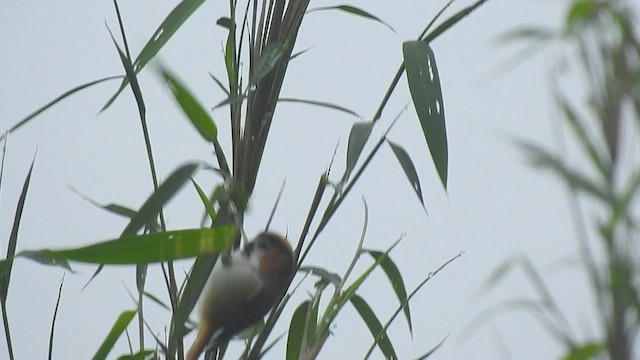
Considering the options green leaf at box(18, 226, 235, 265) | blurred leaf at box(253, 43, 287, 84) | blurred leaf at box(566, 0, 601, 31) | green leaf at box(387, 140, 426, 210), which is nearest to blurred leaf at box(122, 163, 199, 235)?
green leaf at box(18, 226, 235, 265)

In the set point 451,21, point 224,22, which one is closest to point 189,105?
point 224,22

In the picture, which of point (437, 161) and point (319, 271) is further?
point (319, 271)

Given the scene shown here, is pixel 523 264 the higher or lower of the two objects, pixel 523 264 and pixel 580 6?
the lower

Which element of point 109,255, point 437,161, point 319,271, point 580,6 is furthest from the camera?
point 580,6

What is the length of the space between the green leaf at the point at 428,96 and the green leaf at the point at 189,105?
213 millimetres

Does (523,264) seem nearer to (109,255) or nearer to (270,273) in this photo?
(270,273)

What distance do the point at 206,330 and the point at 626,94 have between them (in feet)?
1.70

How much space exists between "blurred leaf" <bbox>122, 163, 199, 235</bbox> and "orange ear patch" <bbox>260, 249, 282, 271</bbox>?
159mm

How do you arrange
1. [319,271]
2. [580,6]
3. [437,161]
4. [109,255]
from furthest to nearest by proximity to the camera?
[580,6]
[319,271]
[437,161]
[109,255]

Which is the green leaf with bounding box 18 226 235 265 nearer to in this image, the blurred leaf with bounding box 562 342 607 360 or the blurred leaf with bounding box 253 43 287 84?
the blurred leaf with bounding box 253 43 287 84

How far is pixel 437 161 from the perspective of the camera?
0.78 meters

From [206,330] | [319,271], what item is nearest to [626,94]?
[319,271]

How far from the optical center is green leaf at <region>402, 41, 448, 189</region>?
0.78 m

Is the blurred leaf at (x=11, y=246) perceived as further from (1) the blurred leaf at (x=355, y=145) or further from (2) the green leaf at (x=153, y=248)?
(1) the blurred leaf at (x=355, y=145)
